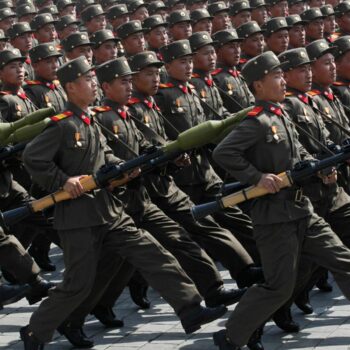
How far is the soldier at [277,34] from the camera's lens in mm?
14586

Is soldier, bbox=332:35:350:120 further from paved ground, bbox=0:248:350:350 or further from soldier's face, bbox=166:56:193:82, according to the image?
paved ground, bbox=0:248:350:350

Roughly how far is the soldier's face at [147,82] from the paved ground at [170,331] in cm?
183

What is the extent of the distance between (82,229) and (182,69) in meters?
2.91

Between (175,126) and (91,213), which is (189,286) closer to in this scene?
(91,213)

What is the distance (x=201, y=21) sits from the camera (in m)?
15.5

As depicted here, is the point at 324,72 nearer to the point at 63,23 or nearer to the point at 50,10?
the point at 63,23

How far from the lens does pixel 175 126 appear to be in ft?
36.1

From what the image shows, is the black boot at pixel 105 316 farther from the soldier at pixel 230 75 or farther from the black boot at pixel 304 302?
the soldier at pixel 230 75

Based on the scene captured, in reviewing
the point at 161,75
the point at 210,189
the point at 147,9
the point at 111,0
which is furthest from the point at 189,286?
the point at 111,0

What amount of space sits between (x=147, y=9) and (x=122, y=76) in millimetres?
8378

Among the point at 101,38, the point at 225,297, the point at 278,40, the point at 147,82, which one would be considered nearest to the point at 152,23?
the point at 101,38

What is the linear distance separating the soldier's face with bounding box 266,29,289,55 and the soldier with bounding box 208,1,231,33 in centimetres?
161

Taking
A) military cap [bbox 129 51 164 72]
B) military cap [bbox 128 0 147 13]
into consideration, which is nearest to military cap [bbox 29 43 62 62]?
military cap [bbox 129 51 164 72]

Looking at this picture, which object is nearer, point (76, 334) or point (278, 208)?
point (278, 208)
